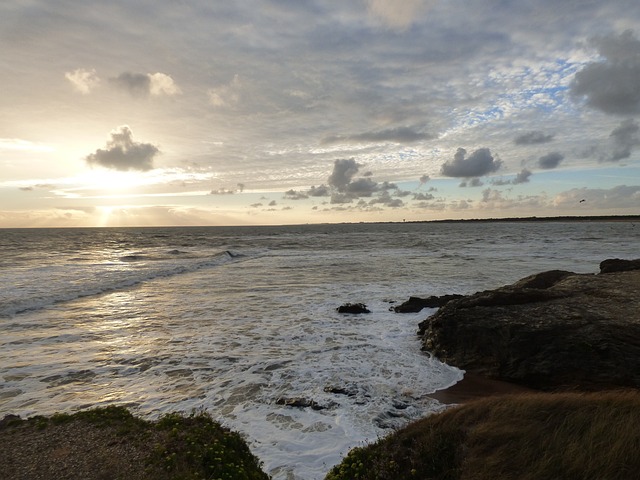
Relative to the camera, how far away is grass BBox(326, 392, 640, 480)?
448cm

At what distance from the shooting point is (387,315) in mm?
17250

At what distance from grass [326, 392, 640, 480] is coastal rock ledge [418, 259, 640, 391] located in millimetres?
3435

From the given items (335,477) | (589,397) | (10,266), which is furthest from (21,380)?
(10,266)

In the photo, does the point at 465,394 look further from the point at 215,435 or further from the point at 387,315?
the point at 387,315

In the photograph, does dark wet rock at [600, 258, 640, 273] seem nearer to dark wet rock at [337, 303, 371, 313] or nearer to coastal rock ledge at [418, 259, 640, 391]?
coastal rock ledge at [418, 259, 640, 391]

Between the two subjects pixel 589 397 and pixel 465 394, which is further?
pixel 465 394

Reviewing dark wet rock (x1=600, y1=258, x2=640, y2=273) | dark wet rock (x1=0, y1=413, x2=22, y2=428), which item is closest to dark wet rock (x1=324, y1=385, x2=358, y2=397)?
dark wet rock (x1=0, y1=413, x2=22, y2=428)

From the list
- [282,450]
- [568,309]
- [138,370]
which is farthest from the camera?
[568,309]

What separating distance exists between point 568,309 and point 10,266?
45871 millimetres

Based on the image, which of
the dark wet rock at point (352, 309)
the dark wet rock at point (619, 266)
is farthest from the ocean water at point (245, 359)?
the dark wet rock at point (619, 266)

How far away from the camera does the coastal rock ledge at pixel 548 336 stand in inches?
358

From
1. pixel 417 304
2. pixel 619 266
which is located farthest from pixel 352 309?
pixel 619 266

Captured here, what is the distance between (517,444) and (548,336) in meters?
6.32

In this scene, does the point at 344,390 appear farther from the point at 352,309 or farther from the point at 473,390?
the point at 352,309
